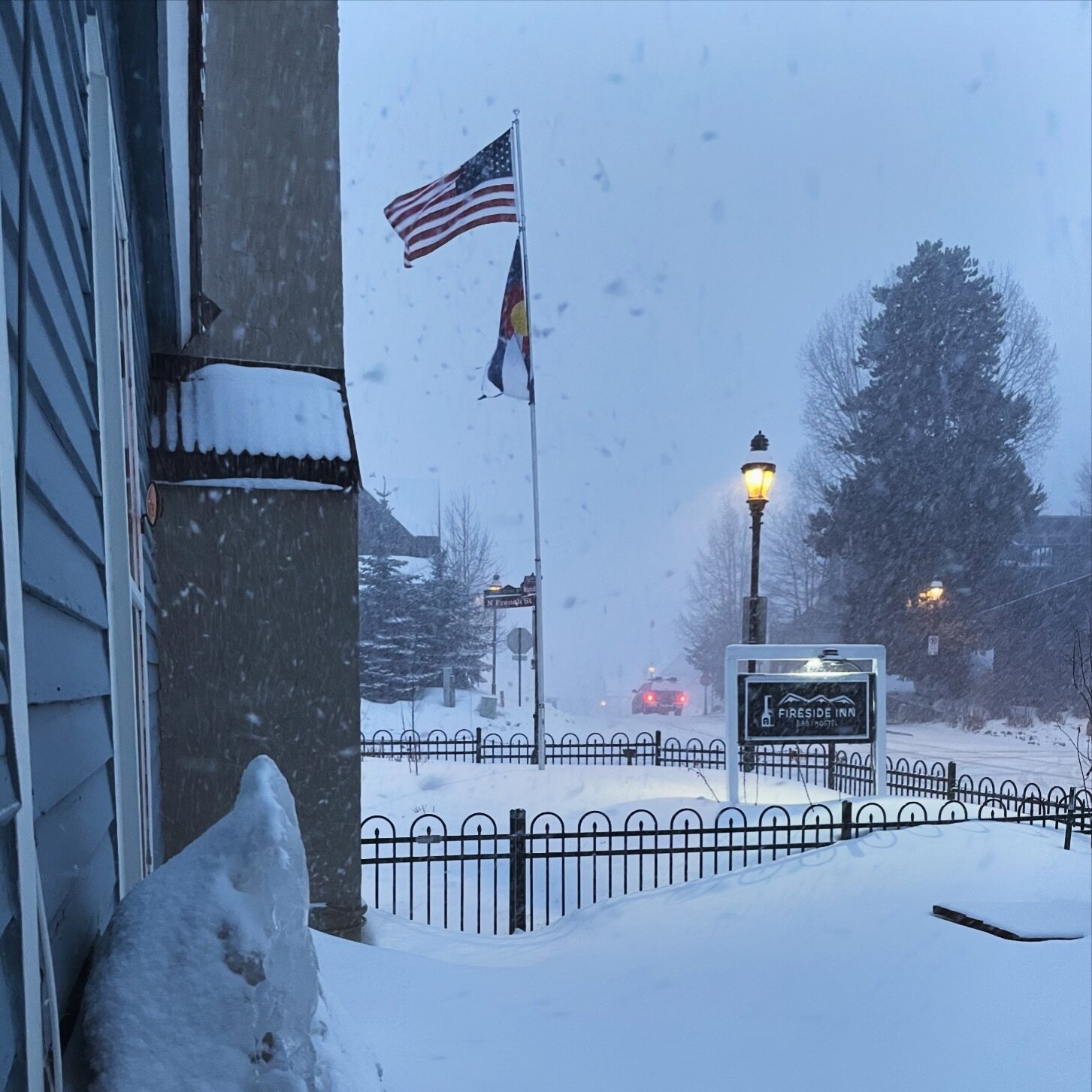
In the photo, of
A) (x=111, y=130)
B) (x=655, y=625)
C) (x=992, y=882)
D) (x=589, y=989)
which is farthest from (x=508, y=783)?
(x=655, y=625)

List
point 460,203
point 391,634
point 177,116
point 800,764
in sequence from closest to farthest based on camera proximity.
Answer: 1. point 177,116
2. point 460,203
3. point 800,764
4. point 391,634

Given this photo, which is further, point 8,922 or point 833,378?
point 833,378

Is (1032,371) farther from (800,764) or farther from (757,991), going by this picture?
(757,991)

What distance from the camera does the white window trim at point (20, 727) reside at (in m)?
1.14

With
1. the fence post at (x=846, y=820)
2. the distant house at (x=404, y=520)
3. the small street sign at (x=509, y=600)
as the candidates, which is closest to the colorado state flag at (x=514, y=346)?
the small street sign at (x=509, y=600)

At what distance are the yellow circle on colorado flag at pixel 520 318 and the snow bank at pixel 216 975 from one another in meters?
11.8

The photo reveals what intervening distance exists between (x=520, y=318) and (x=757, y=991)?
10383mm

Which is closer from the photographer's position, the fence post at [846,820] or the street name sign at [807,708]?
A: the fence post at [846,820]

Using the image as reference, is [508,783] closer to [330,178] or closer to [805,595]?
[330,178]

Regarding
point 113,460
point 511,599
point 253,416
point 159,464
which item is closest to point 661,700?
point 511,599

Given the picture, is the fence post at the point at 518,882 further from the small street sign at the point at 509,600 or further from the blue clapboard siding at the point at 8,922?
the small street sign at the point at 509,600

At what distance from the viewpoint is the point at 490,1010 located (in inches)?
156

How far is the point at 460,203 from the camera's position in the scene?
480 inches

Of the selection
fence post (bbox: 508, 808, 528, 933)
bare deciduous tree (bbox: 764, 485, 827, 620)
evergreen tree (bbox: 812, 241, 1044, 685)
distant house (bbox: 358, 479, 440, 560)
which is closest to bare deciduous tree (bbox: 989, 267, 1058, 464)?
evergreen tree (bbox: 812, 241, 1044, 685)
